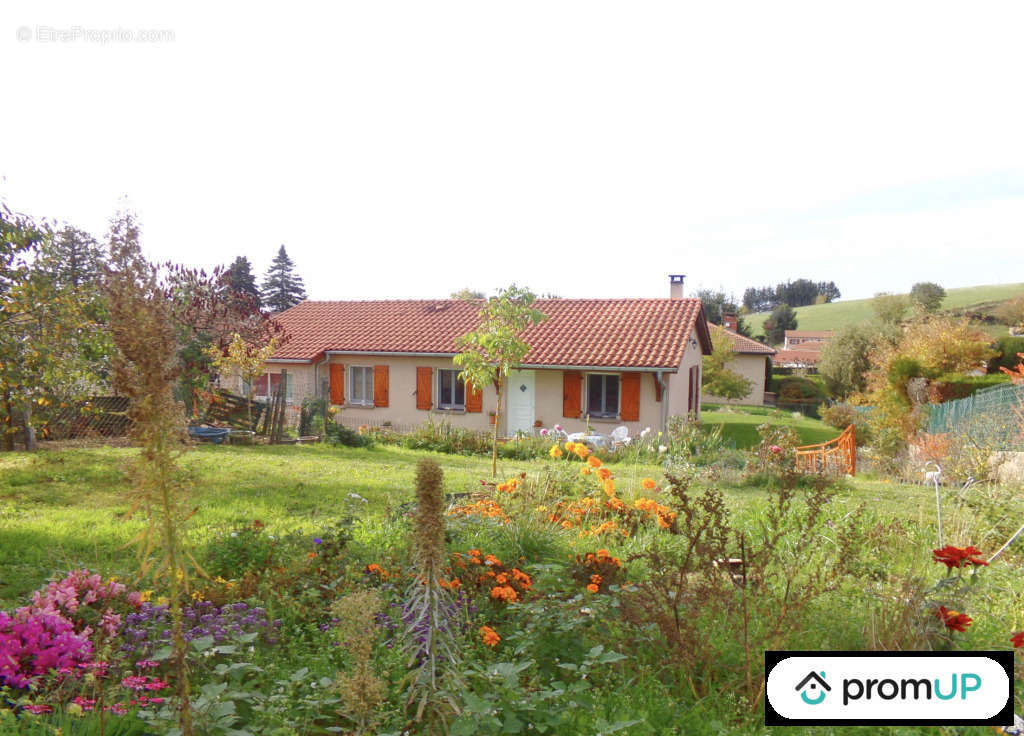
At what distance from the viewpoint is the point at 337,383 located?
850 inches

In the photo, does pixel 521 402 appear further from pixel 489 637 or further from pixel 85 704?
pixel 85 704

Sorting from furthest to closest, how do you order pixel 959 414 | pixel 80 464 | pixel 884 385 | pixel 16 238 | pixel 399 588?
pixel 884 385 < pixel 959 414 < pixel 80 464 < pixel 16 238 < pixel 399 588

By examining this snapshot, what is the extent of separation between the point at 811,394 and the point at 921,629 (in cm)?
3986

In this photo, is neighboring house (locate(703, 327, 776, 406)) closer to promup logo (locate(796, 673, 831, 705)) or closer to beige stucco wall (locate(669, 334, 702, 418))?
beige stucco wall (locate(669, 334, 702, 418))

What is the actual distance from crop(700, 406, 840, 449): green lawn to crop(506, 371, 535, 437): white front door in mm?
6847

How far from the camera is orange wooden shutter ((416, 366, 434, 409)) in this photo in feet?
65.4

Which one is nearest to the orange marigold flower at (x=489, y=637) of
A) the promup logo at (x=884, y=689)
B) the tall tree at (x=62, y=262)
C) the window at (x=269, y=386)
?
the promup logo at (x=884, y=689)

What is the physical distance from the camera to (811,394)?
3994cm

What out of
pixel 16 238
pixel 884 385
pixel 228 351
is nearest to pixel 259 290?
pixel 228 351

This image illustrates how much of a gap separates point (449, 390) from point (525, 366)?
2.80 meters

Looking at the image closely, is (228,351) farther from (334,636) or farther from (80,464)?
(334,636)

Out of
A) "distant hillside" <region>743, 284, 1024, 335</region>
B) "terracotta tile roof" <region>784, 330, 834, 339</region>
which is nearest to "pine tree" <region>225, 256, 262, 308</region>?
"distant hillside" <region>743, 284, 1024, 335</region>

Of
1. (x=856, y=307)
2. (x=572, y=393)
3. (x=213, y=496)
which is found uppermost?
(x=856, y=307)

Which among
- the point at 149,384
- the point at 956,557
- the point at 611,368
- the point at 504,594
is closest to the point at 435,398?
the point at 611,368
